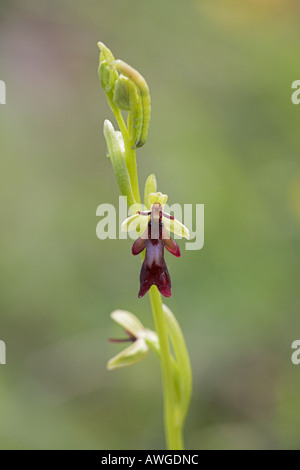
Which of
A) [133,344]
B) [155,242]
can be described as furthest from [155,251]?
[133,344]

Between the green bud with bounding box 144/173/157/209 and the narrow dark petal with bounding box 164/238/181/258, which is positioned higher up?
the green bud with bounding box 144/173/157/209

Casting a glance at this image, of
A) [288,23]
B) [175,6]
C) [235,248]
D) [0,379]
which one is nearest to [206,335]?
[235,248]

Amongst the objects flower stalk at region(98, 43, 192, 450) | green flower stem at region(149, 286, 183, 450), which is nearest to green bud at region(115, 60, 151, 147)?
flower stalk at region(98, 43, 192, 450)

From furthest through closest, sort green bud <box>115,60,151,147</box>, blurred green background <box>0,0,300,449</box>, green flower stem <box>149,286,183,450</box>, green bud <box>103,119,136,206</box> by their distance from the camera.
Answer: blurred green background <box>0,0,300,449</box> → green flower stem <box>149,286,183,450</box> → green bud <box>103,119,136,206</box> → green bud <box>115,60,151,147</box>

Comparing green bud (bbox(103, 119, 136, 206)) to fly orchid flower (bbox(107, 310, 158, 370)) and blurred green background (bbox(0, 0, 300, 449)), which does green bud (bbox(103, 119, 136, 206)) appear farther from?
blurred green background (bbox(0, 0, 300, 449))

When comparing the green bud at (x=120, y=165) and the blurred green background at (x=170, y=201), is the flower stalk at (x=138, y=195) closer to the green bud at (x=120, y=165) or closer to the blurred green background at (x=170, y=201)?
the green bud at (x=120, y=165)

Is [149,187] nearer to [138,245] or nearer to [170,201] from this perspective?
[138,245]
